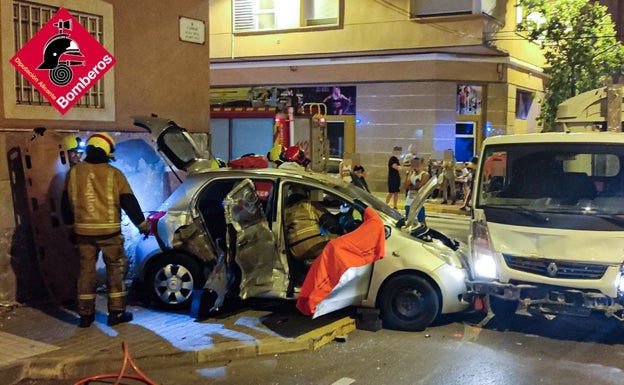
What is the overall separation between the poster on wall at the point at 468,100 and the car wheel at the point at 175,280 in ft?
52.8

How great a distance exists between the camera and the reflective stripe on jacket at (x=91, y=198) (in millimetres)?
6504

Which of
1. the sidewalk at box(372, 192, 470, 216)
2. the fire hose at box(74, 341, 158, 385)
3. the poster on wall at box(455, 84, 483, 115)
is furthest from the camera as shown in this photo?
the poster on wall at box(455, 84, 483, 115)

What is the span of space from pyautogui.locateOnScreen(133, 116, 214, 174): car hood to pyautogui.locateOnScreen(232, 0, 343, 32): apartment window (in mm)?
15263

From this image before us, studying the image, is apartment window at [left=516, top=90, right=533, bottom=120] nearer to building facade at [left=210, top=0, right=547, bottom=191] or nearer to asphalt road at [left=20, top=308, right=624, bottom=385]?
building facade at [left=210, top=0, right=547, bottom=191]

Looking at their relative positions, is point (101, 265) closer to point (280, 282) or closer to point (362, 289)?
point (280, 282)

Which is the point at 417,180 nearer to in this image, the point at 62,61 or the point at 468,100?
the point at 62,61

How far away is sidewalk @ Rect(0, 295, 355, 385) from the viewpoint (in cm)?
554

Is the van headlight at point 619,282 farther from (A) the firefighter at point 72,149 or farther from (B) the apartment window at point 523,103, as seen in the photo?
(B) the apartment window at point 523,103

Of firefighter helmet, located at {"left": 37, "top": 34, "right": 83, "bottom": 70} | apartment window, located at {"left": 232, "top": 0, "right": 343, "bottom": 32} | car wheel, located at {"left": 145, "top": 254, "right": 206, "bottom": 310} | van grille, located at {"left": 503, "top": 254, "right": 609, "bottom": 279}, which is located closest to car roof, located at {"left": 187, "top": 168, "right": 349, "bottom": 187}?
car wheel, located at {"left": 145, "top": 254, "right": 206, "bottom": 310}

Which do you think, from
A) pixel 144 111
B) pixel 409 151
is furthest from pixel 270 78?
pixel 144 111

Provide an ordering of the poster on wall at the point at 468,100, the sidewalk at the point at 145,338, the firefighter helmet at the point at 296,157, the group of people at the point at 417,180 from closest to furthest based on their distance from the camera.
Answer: the sidewalk at the point at 145,338
the firefighter helmet at the point at 296,157
the group of people at the point at 417,180
the poster on wall at the point at 468,100

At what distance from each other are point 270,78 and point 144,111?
15.3 meters

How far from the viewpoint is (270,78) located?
2403 cm

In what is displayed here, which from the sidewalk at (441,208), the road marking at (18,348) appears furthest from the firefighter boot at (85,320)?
the sidewalk at (441,208)
